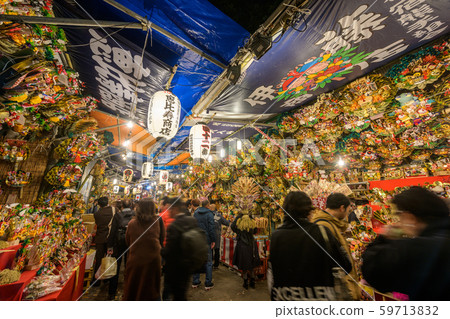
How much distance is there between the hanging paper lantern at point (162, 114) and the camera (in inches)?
139

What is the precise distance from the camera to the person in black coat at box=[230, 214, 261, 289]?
4.59 m

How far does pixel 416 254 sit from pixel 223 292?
435 centimetres

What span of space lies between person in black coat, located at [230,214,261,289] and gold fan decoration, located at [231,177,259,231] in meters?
0.06

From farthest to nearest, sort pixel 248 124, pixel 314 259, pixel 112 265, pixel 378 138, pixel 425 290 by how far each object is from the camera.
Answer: pixel 248 124
pixel 378 138
pixel 112 265
pixel 314 259
pixel 425 290

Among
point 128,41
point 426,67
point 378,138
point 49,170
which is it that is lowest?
point 49,170

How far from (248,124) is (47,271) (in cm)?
588

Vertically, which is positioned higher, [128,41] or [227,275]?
[128,41]

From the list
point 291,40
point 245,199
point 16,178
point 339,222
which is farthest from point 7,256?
point 291,40

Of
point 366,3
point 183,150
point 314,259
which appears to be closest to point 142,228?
point 314,259

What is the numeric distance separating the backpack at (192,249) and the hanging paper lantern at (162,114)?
215cm

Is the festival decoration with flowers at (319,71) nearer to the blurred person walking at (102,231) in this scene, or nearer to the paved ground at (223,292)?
the paved ground at (223,292)

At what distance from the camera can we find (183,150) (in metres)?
9.98

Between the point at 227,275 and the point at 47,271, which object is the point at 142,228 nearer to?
the point at 47,271

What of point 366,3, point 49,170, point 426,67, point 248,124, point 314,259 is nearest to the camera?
point 314,259
